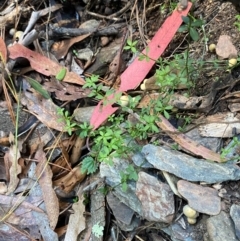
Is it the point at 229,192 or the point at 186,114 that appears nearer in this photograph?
the point at 229,192

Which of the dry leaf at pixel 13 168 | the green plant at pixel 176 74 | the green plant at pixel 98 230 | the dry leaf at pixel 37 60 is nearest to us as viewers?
the green plant at pixel 176 74

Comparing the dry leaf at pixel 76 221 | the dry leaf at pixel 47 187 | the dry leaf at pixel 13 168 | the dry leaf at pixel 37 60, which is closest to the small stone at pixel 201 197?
the dry leaf at pixel 76 221

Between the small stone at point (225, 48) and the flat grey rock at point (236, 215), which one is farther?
the small stone at point (225, 48)

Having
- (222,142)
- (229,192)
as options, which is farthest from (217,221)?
(222,142)

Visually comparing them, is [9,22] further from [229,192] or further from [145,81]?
[229,192]

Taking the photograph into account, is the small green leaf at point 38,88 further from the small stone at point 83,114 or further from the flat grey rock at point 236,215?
the flat grey rock at point 236,215

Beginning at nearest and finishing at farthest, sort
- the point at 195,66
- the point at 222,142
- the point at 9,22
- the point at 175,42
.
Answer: the point at 222,142
the point at 195,66
the point at 175,42
the point at 9,22
